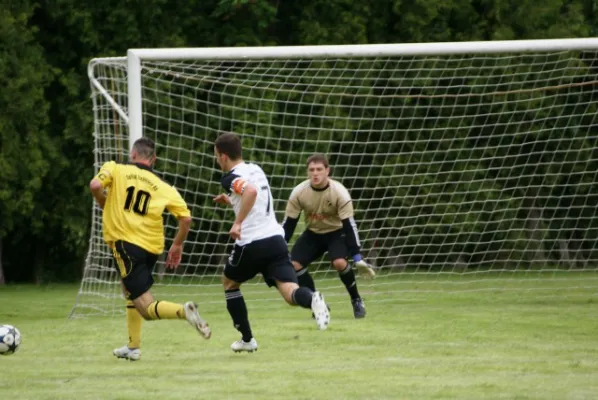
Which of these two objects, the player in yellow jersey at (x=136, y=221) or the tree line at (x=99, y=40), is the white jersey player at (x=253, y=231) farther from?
the tree line at (x=99, y=40)

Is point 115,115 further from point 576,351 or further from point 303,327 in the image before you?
point 576,351

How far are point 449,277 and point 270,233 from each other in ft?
30.2

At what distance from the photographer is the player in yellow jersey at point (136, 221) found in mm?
8430

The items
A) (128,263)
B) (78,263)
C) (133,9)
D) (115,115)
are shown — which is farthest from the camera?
(78,263)

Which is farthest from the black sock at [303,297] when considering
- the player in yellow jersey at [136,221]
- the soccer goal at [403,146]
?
the soccer goal at [403,146]

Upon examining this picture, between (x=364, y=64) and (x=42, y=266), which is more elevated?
(x=364, y=64)

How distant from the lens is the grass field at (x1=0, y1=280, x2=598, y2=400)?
23.1ft

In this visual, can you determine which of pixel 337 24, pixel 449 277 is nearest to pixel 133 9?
pixel 337 24

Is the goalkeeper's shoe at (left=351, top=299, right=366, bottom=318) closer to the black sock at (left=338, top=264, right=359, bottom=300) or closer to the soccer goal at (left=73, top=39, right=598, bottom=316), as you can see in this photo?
the black sock at (left=338, top=264, right=359, bottom=300)

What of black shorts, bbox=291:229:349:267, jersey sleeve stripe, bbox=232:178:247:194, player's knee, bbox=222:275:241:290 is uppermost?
jersey sleeve stripe, bbox=232:178:247:194

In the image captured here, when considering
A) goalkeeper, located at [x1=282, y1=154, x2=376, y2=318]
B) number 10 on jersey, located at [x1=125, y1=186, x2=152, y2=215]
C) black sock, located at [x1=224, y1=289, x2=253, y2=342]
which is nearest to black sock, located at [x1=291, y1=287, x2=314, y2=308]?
black sock, located at [x1=224, y1=289, x2=253, y2=342]

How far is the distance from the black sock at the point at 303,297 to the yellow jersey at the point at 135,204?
40.0 inches

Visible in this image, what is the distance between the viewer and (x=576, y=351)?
28.7 feet

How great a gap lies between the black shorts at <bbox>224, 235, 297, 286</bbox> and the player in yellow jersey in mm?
427
